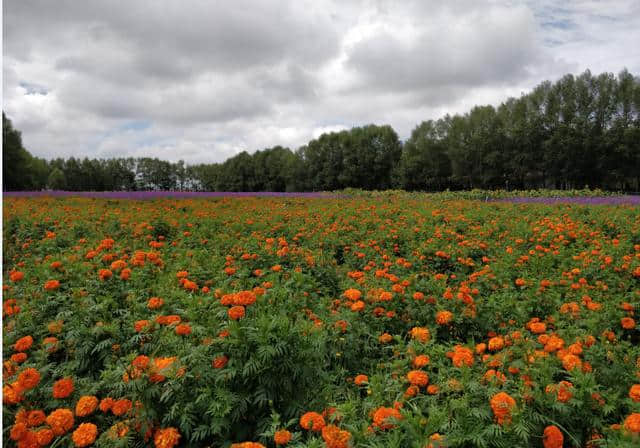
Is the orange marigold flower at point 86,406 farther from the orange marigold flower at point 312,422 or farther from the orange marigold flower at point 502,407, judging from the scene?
the orange marigold flower at point 502,407

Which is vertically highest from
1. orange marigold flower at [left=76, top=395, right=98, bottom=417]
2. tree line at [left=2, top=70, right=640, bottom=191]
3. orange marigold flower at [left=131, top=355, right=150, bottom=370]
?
tree line at [left=2, top=70, right=640, bottom=191]

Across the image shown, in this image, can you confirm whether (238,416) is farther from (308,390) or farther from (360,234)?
(360,234)

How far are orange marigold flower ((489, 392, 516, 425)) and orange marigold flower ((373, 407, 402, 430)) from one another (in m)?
0.46

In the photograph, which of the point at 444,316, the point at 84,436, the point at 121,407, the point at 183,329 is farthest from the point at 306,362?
the point at 444,316

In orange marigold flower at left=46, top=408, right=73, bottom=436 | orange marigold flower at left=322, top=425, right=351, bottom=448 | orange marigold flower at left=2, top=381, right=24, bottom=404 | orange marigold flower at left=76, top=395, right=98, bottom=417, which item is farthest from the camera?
orange marigold flower at left=2, top=381, right=24, bottom=404

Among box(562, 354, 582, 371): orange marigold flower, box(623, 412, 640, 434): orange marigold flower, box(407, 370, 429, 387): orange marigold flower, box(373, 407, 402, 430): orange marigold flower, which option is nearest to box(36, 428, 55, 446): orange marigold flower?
box(373, 407, 402, 430): orange marigold flower

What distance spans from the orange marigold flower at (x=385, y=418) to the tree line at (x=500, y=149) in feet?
148

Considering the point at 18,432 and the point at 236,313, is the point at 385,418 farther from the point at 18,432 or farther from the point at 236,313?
the point at 18,432

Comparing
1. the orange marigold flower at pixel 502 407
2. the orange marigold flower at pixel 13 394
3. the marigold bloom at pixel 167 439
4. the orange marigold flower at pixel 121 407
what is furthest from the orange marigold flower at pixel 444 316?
the orange marigold flower at pixel 13 394

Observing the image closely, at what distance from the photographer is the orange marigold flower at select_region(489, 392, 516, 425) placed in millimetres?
1955

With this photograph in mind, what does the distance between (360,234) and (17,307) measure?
18.5ft

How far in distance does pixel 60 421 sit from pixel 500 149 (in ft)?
166

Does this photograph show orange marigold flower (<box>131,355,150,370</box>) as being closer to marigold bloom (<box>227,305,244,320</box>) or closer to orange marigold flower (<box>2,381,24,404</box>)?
marigold bloom (<box>227,305,244,320</box>)

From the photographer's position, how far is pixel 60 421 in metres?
1.97
